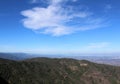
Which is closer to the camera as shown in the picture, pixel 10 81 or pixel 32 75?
pixel 10 81

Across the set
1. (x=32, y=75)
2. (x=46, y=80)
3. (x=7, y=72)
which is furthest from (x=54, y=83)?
(x=7, y=72)

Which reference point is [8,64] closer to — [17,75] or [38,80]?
[17,75]

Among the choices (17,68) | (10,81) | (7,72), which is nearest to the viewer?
(10,81)

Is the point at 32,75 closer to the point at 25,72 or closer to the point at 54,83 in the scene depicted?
the point at 25,72

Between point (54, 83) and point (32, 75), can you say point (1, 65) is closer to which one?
point (32, 75)

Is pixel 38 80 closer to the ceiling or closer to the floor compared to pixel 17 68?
closer to the floor

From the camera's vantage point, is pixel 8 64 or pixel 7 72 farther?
pixel 8 64

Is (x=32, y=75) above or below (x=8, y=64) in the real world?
A: below

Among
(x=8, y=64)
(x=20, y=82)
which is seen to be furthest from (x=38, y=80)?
(x=8, y=64)

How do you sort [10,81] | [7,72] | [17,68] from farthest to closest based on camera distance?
[17,68]
[7,72]
[10,81]
